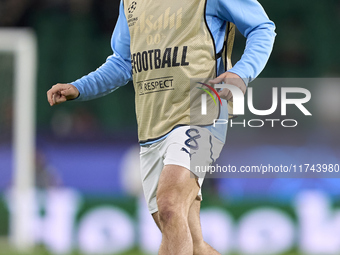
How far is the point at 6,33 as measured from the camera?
8.19m

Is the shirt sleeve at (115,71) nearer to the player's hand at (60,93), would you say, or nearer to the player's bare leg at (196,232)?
the player's hand at (60,93)

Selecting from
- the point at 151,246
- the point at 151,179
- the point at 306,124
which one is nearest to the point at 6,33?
the point at 151,246

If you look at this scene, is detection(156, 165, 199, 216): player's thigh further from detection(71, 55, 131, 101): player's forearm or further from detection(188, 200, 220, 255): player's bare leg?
detection(71, 55, 131, 101): player's forearm

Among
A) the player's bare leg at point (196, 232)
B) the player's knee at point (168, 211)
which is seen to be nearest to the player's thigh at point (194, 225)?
the player's bare leg at point (196, 232)

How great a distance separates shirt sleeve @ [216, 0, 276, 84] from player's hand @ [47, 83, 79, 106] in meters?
0.87

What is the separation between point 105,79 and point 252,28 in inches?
35.6

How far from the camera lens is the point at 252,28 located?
2896 mm

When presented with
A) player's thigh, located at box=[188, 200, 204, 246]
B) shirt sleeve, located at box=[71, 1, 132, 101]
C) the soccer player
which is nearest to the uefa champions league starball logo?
the soccer player

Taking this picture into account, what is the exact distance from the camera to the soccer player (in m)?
2.71

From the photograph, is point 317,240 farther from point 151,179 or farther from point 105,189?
point 151,179

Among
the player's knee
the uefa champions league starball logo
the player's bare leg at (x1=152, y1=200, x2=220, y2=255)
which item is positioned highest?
the uefa champions league starball logo

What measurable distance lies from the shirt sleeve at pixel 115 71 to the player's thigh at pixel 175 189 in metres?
0.76

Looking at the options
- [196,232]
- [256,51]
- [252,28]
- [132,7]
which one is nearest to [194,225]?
[196,232]

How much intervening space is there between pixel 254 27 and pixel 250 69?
24 cm
